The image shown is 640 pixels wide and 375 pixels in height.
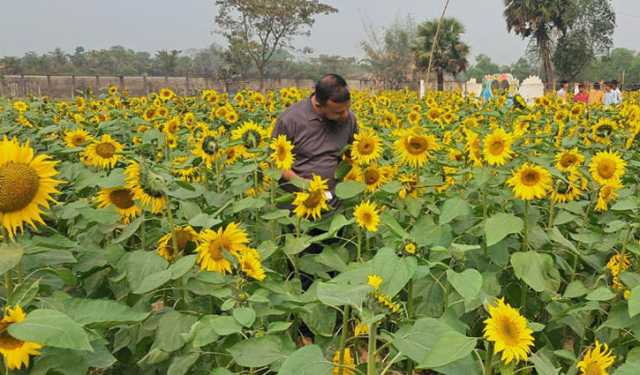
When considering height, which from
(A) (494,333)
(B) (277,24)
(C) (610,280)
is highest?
(B) (277,24)

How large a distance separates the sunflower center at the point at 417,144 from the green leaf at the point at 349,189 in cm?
38

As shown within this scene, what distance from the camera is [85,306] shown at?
135 centimetres

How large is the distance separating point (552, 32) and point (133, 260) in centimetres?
3898

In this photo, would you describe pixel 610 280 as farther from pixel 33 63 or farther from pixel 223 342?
pixel 33 63

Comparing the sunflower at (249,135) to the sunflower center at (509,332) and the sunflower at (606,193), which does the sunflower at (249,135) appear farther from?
the sunflower center at (509,332)

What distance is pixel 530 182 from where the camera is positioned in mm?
2037

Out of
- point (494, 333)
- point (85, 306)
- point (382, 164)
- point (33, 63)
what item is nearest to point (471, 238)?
point (382, 164)

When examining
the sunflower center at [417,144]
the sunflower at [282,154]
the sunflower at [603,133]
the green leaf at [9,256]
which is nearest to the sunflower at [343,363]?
the green leaf at [9,256]

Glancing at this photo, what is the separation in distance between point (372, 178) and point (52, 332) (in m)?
1.55

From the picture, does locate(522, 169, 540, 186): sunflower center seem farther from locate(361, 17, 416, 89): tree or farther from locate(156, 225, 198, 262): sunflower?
locate(361, 17, 416, 89): tree

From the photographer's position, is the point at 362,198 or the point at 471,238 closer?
the point at 471,238

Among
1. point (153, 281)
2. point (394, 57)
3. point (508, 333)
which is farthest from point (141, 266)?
point (394, 57)

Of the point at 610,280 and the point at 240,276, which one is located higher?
the point at 240,276

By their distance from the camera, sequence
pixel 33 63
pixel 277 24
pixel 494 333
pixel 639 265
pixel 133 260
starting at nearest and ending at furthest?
pixel 494 333 → pixel 133 260 → pixel 639 265 → pixel 277 24 → pixel 33 63
